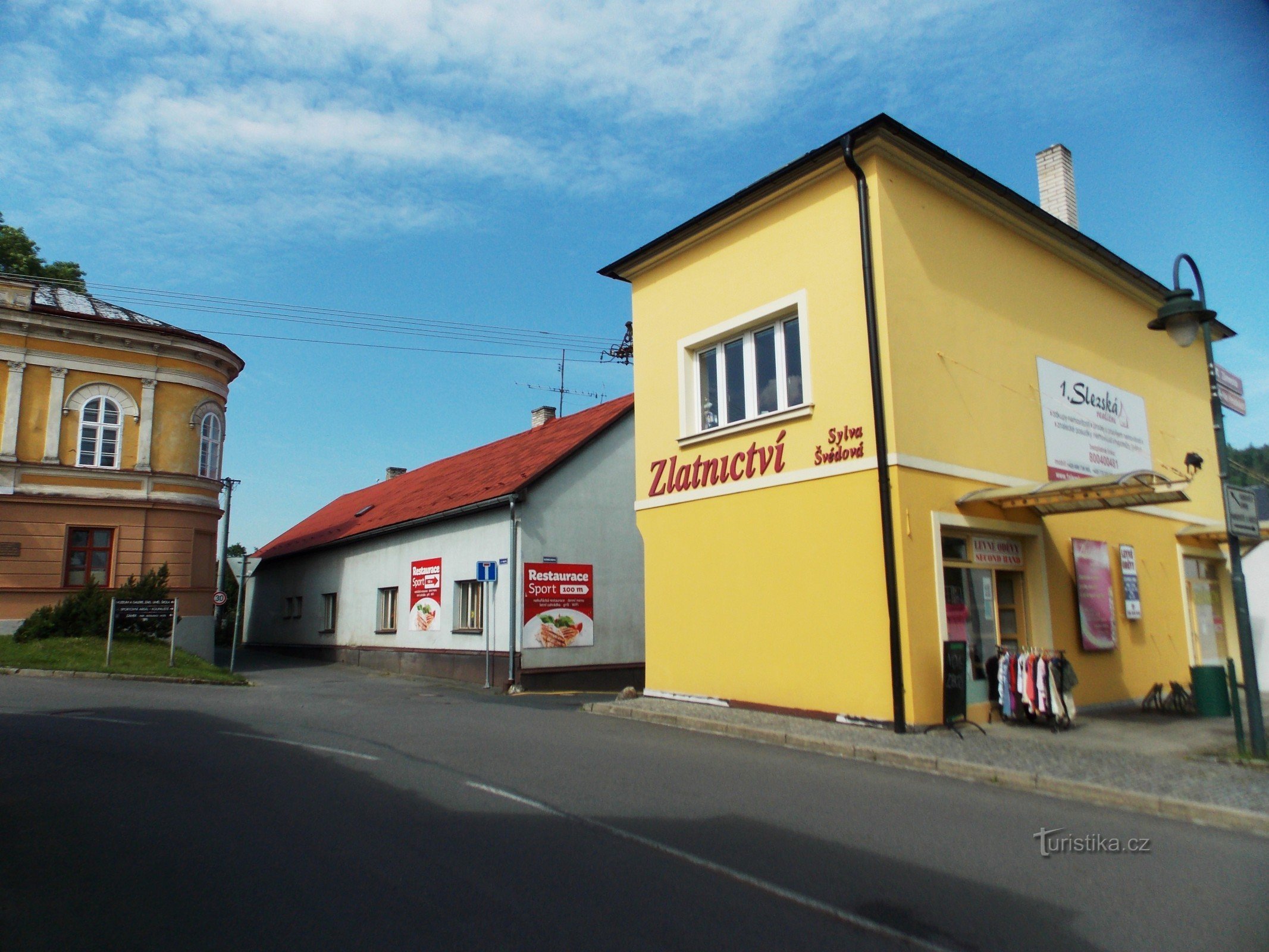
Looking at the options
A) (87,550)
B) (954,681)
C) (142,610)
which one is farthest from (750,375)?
(87,550)

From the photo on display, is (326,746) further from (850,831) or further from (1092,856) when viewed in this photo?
(1092,856)

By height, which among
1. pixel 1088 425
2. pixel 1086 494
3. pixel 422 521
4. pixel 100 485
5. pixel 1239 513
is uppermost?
pixel 100 485

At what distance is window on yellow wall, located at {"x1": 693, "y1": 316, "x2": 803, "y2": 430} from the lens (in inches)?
496

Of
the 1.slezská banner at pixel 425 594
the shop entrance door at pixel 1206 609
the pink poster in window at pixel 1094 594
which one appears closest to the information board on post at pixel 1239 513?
the pink poster in window at pixel 1094 594

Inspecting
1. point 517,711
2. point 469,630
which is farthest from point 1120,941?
point 469,630

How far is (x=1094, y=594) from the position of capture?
43.8 feet

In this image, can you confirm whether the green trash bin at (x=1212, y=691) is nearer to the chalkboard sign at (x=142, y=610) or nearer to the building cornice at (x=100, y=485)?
the chalkboard sign at (x=142, y=610)

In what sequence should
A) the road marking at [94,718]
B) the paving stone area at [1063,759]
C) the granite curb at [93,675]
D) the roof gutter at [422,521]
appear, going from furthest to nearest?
the roof gutter at [422,521], the granite curb at [93,675], the road marking at [94,718], the paving stone area at [1063,759]

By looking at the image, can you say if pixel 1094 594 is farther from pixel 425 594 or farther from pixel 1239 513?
pixel 425 594

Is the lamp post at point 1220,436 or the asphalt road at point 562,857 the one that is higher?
the lamp post at point 1220,436

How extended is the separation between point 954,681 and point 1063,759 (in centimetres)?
177

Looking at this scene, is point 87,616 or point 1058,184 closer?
point 1058,184

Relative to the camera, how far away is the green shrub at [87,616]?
20.8m

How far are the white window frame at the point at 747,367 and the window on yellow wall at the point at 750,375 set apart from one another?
0.01 m
